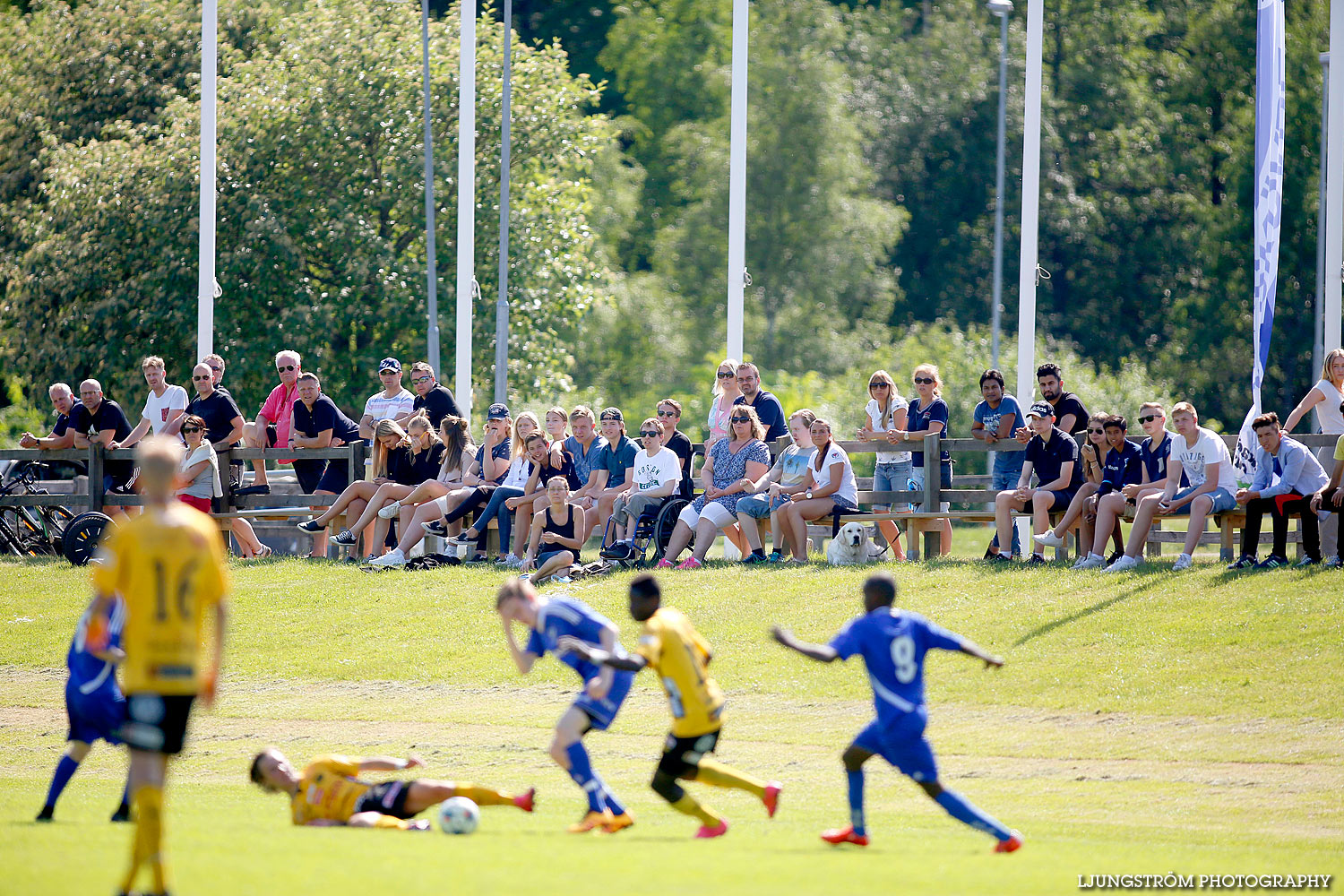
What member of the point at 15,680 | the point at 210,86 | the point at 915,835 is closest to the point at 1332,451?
the point at 915,835

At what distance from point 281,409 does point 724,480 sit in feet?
20.7

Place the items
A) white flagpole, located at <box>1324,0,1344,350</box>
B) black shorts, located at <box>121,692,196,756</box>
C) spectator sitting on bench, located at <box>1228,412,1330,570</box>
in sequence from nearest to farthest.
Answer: black shorts, located at <box>121,692,196,756</box>
spectator sitting on bench, located at <box>1228,412,1330,570</box>
white flagpole, located at <box>1324,0,1344,350</box>

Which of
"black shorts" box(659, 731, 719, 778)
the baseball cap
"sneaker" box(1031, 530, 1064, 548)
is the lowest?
"black shorts" box(659, 731, 719, 778)

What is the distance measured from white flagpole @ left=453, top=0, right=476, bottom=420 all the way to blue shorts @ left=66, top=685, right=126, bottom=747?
501 inches

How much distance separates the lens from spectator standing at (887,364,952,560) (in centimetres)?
1848

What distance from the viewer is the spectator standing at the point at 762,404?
19.0 m

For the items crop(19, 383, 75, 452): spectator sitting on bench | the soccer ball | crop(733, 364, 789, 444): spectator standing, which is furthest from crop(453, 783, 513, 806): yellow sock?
crop(19, 383, 75, 452): spectator sitting on bench

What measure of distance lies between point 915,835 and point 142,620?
5.49 metres

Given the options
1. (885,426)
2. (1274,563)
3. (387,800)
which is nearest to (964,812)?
(387,800)

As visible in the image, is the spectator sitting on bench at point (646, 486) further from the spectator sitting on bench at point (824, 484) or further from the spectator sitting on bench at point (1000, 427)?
Result: the spectator sitting on bench at point (1000, 427)

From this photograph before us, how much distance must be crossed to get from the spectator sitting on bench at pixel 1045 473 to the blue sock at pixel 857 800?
7661 millimetres

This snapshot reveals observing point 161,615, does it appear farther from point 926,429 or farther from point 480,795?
point 926,429

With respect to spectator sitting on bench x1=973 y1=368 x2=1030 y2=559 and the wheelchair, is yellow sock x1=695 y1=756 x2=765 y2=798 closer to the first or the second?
spectator sitting on bench x1=973 y1=368 x2=1030 y2=559

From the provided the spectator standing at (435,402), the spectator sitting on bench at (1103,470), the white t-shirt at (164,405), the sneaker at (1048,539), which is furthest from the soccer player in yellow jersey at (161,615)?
the white t-shirt at (164,405)
